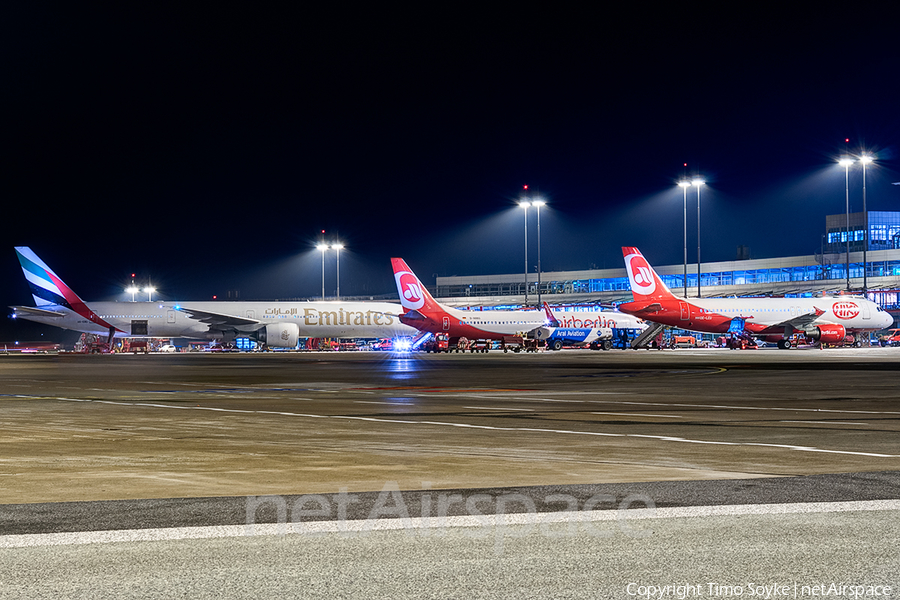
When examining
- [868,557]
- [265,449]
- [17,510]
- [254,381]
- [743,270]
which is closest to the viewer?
[868,557]

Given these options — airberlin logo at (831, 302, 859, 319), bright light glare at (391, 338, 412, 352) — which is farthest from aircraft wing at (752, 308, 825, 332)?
bright light glare at (391, 338, 412, 352)

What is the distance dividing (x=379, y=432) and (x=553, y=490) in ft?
23.0

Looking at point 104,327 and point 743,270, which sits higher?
point 743,270

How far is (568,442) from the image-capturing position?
14375 mm

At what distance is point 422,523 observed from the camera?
783cm

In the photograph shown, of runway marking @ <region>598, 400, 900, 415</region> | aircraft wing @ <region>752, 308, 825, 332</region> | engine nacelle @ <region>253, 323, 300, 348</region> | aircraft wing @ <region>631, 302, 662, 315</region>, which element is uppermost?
aircraft wing @ <region>631, 302, 662, 315</region>

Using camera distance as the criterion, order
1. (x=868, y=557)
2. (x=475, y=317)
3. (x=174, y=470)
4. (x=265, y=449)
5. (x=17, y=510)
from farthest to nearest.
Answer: (x=475, y=317) < (x=265, y=449) < (x=174, y=470) < (x=17, y=510) < (x=868, y=557)

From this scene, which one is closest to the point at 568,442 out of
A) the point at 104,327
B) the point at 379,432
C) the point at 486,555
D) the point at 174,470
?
the point at 379,432

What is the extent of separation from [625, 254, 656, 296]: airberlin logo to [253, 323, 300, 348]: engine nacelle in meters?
28.6

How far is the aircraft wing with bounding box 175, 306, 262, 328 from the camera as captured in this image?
7762 cm

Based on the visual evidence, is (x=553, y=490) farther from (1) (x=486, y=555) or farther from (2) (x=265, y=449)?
(2) (x=265, y=449)

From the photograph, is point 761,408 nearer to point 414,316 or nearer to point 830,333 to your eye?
point 414,316

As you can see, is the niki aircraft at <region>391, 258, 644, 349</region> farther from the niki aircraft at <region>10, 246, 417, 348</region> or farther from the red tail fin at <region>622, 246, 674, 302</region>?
the red tail fin at <region>622, 246, 674, 302</region>

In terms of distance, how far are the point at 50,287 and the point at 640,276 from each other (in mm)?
49899
